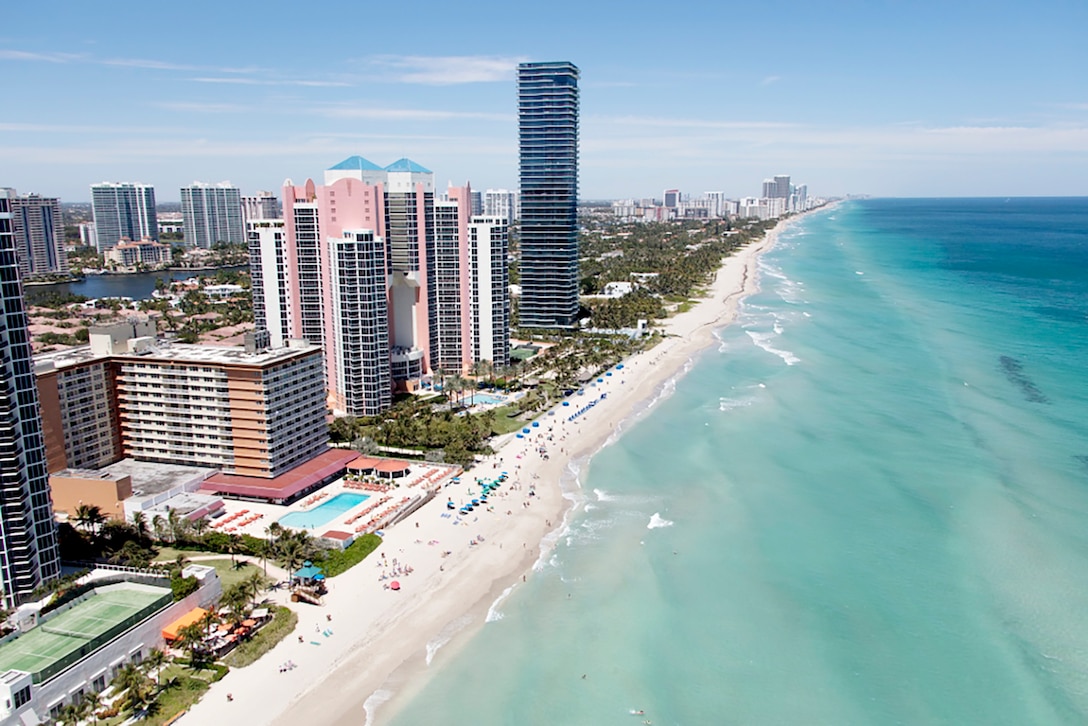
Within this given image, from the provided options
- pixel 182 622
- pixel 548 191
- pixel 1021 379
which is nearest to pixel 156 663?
pixel 182 622

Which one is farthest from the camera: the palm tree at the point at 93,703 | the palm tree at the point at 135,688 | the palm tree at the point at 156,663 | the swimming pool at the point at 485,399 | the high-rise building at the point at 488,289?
the high-rise building at the point at 488,289

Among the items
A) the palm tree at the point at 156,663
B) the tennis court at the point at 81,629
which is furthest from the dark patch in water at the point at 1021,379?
the tennis court at the point at 81,629

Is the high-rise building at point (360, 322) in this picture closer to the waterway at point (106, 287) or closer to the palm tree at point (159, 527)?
the palm tree at point (159, 527)

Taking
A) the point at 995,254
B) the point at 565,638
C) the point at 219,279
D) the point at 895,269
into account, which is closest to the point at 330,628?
the point at 565,638

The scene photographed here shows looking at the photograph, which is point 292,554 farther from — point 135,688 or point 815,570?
point 815,570

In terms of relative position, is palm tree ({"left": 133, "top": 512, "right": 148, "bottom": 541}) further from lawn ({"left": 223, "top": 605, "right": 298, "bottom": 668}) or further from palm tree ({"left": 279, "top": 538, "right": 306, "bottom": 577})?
lawn ({"left": 223, "top": 605, "right": 298, "bottom": 668})

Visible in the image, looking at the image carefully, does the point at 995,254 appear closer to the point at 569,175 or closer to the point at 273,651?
the point at 569,175
